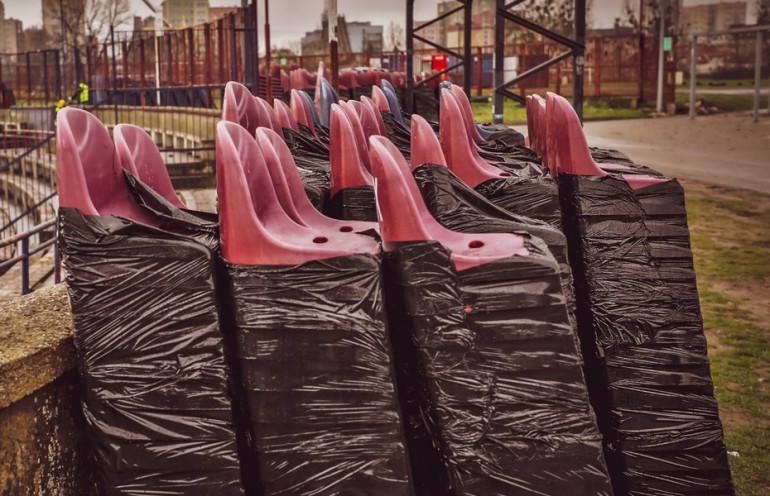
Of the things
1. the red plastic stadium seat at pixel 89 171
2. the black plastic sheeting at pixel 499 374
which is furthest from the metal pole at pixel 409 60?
the black plastic sheeting at pixel 499 374

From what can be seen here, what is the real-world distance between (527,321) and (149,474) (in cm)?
99

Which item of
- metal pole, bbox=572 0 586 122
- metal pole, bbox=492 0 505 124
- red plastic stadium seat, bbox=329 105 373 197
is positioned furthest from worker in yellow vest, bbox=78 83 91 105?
red plastic stadium seat, bbox=329 105 373 197

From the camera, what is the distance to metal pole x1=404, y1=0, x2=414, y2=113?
11.4 meters

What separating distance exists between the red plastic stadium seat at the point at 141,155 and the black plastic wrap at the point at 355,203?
612mm

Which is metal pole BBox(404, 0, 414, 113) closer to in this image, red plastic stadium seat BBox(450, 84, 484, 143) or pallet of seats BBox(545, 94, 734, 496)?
red plastic stadium seat BBox(450, 84, 484, 143)

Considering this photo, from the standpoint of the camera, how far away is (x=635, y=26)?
2263 inches

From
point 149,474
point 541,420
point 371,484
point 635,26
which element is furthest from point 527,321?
point 635,26

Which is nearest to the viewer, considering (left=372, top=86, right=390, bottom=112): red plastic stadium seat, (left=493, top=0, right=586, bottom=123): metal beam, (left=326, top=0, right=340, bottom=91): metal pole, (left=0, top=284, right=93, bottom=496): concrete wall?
(left=0, top=284, right=93, bottom=496): concrete wall

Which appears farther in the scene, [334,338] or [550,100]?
[550,100]

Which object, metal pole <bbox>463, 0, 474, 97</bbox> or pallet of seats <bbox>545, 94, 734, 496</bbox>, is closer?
pallet of seats <bbox>545, 94, 734, 496</bbox>

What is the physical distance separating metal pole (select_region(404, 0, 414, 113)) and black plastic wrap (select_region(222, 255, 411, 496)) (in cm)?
930

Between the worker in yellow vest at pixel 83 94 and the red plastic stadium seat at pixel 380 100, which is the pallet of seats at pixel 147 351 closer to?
the red plastic stadium seat at pixel 380 100

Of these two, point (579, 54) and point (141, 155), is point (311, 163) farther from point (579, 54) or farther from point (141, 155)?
point (579, 54)

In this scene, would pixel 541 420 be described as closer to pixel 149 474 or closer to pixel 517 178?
pixel 149 474
